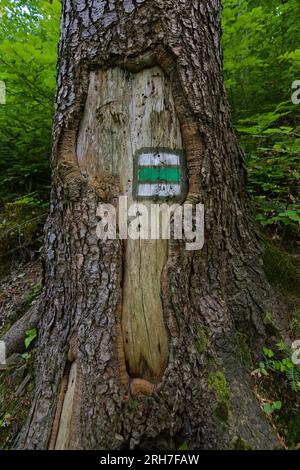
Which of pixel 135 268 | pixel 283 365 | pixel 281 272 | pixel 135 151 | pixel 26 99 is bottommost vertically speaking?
pixel 283 365

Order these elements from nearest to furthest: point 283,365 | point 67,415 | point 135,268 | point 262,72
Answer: point 67,415 → point 135,268 → point 283,365 → point 262,72

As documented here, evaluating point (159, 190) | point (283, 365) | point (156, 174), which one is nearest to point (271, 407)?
point (283, 365)

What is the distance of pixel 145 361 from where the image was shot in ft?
6.33

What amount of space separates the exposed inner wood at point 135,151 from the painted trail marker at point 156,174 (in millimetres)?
35

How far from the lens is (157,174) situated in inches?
78.4

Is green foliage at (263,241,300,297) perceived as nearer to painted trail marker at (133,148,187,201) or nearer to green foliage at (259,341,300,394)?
green foliage at (259,341,300,394)

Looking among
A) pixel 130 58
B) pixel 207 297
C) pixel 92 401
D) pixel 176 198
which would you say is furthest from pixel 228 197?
pixel 92 401

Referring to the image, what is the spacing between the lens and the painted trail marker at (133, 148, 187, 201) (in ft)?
6.48

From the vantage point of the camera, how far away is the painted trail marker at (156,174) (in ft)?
6.48

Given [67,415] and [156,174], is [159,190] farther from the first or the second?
[67,415]

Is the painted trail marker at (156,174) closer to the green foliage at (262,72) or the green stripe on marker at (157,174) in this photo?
the green stripe on marker at (157,174)

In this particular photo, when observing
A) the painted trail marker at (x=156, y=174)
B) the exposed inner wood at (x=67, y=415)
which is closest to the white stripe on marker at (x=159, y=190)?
the painted trail marker at (x=156, y=174)

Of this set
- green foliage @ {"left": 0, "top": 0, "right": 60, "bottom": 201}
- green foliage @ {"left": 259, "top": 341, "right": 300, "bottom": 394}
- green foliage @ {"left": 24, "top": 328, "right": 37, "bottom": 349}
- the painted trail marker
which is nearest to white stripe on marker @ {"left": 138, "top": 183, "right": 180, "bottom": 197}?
the painted trail marker
